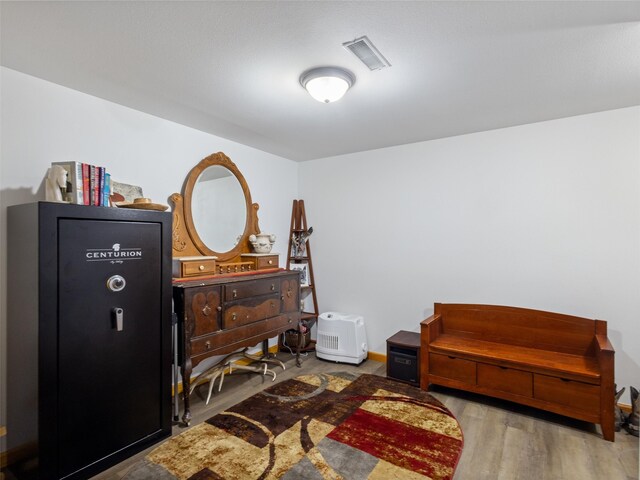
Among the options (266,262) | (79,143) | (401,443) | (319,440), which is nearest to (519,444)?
(401,443)

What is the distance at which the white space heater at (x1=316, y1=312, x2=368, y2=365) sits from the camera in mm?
3611

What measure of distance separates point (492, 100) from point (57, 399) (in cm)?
334

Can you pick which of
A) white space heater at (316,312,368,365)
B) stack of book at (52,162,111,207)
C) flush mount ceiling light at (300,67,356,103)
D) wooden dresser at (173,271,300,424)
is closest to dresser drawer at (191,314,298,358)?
wooden dresser at (173,271,300,424)

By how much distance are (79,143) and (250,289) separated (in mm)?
1663

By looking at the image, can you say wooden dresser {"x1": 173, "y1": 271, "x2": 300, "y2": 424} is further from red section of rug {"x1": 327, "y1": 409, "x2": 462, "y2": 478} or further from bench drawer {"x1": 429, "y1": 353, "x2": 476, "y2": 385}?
bench drawer {"x1": 429, "y1": 353, "x2": 476, "y2": 385}

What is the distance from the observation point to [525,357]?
8.54 ft

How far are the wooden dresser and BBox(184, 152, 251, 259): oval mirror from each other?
497mm

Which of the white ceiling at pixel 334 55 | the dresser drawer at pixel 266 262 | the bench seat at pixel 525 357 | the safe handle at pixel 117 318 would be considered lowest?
the bench seat at pixel 525 357

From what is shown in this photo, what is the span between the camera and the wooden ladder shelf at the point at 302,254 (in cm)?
421

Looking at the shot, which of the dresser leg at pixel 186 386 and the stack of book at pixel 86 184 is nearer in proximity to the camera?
the stack of book at pixel 86 184

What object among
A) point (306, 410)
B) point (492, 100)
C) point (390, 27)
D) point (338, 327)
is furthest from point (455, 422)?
point (390, 27)

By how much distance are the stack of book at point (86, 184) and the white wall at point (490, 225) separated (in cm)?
258

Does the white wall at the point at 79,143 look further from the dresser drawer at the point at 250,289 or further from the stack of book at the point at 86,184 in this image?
the dresser drawer at the point at 250,289

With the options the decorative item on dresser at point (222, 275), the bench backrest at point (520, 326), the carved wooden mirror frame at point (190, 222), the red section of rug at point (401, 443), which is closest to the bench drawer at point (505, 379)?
the bench backrest at point (520, 326)
